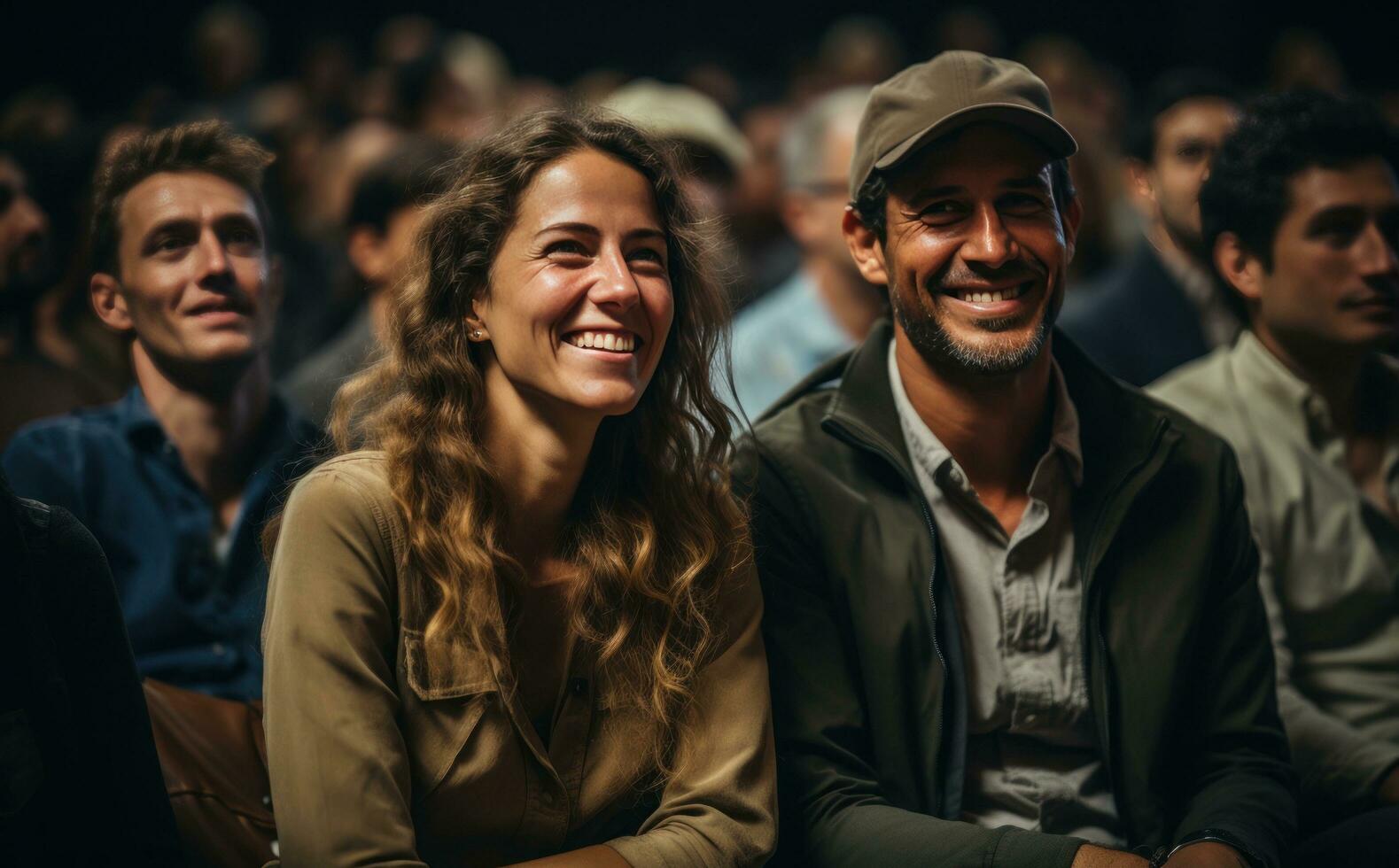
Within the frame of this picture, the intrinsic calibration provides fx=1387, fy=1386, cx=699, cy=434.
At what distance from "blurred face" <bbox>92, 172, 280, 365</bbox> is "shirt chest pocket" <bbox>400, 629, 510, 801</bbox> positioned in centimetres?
90

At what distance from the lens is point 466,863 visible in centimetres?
181

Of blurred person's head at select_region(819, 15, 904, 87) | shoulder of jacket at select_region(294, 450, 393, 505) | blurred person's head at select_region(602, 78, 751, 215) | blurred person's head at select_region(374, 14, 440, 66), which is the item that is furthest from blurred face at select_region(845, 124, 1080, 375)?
blurred person's head at select_region(374, 14, 440, 66)

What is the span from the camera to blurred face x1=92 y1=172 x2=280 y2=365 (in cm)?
237

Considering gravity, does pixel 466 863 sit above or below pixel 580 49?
below

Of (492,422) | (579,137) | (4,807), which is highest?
(579,137)

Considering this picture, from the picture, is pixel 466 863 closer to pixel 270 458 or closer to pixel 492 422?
pixel 492 422

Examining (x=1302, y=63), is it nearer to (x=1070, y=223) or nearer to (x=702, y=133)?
(x=702, y=133)

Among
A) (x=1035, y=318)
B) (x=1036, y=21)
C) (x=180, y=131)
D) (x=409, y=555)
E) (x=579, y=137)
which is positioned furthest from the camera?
(x=1036, y=21)

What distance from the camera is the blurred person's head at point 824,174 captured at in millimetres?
3898

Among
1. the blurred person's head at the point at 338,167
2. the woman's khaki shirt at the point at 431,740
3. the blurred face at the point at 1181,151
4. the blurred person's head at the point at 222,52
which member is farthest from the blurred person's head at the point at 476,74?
the woman's khaki shirt at the point at 431,740

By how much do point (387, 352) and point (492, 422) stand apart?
0.20m

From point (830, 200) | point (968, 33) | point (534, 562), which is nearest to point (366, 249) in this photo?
point (830, 200)

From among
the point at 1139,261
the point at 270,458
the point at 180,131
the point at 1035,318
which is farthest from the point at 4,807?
the point at 1139,261

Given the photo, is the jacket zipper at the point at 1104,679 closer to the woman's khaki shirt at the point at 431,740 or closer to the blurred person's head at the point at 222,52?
the woman's khaki shirt at the point at 431,740
